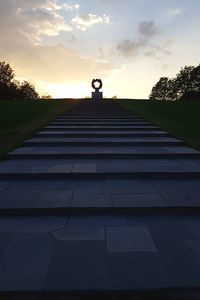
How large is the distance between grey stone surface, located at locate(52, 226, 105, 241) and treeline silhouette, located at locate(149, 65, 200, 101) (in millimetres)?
86266

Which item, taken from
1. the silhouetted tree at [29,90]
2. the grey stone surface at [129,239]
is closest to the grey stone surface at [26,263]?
the grey stone surface at [129,239]

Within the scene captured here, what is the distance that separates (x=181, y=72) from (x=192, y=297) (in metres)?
103

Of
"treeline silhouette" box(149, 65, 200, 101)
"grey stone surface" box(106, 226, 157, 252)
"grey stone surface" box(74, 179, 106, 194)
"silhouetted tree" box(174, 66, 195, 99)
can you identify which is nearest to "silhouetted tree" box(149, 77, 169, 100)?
"treeline silhouette" box(149, 65, 200, 101)

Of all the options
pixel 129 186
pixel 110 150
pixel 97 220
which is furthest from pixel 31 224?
pixel 110 150

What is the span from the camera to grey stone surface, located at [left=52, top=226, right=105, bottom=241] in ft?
13.6

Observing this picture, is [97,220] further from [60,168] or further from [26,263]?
[60,168]

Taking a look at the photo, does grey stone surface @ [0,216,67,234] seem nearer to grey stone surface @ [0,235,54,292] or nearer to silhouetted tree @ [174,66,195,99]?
grey stone surface @ [0,235,54,292]

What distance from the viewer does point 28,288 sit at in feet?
10.0

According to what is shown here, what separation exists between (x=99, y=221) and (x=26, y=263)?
1.50 meters

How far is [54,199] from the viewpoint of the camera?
5398 millimetres

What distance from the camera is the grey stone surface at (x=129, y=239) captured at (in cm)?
384

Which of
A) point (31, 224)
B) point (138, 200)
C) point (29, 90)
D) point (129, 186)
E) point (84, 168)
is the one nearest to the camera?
point (31, 224)

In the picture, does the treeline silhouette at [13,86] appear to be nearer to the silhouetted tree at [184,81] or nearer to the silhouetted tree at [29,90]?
the silhouetted tree at [29,90]

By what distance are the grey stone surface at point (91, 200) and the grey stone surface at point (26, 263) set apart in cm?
109
